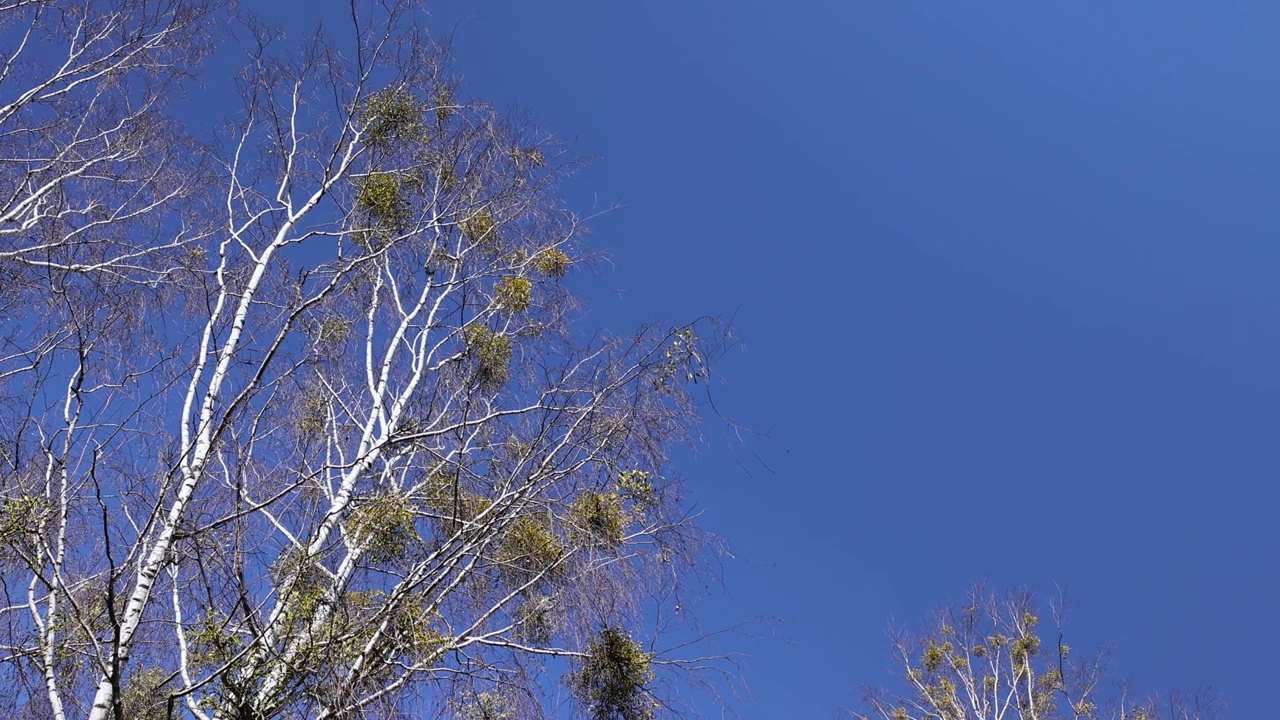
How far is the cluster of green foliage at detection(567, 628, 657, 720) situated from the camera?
12.4 ft

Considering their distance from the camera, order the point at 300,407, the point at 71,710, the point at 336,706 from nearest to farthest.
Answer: the point at 336,706 → the point at 71,710 → the point at 300,407

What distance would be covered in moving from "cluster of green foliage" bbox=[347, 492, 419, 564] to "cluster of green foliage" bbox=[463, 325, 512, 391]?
1651 millimetres

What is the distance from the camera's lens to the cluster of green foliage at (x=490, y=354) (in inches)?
224

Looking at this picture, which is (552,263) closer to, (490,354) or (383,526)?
(490,354)

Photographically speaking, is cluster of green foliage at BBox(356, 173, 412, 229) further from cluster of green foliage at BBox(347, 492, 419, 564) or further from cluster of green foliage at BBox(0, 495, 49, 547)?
cluster of green foliage at BBox(0, 495, 49, 547)

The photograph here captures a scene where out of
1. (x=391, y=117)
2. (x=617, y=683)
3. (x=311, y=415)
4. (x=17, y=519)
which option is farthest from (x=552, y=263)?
(x=17, y=519)

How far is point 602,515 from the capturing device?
403cm

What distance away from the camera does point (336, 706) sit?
278 cm

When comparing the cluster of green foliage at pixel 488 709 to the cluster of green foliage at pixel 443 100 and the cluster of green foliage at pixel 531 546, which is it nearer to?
the cluster of green foliage at pixel 531 546

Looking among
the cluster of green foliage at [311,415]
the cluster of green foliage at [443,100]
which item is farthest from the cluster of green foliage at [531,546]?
the cluster of green foliage at [443,100]

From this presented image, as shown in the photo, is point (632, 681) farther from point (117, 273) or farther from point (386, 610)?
→ point (117, 273)

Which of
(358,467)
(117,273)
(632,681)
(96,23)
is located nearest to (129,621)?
(358,467)

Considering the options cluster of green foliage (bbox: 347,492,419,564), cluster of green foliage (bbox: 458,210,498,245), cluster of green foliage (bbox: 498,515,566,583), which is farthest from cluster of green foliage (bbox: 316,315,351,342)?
cluster of green foliage (bbox: 498,515,566,583)

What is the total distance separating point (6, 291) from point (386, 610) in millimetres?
4207
